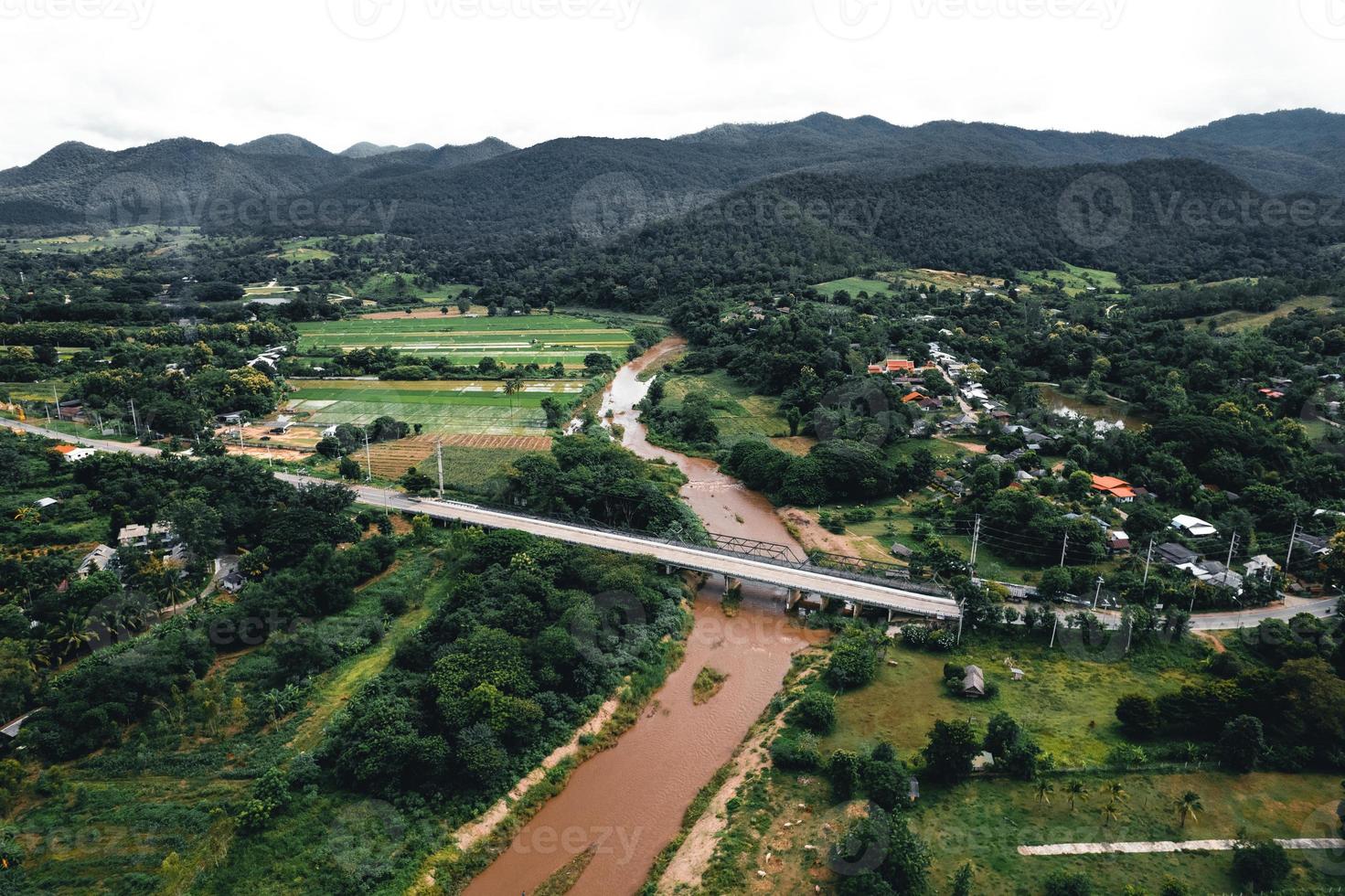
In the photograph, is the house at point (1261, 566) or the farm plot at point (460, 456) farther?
the farm plot at point (460, 456)

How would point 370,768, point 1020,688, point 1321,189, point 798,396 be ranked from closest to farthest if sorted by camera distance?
point 370,768
point 1020,688
point 798,396
point 1321,189

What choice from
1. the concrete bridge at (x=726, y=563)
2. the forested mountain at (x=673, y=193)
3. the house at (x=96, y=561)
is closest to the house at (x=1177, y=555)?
the concrete bridge at (x=726, y=563)

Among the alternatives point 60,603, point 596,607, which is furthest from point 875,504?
point 60,603

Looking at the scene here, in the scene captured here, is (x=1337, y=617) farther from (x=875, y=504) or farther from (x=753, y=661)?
(x=753, y=661)

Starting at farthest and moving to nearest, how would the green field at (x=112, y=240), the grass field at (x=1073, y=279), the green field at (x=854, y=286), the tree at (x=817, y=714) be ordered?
the green field at (x=112, y=240) < the grass field at (x=1073, y=279) < the green field at (x=854, y=286) < the tree at (x=817, y=714)

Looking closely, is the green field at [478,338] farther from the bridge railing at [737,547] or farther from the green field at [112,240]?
the green field at [112,240]

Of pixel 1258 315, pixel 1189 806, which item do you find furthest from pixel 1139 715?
pixel 1258 315
